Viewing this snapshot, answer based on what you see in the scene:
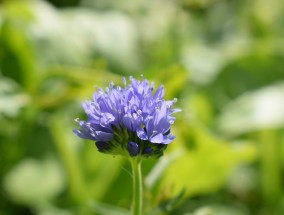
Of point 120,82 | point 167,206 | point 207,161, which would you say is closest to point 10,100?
point 120,82

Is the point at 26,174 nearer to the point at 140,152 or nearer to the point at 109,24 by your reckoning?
the point at 109,24

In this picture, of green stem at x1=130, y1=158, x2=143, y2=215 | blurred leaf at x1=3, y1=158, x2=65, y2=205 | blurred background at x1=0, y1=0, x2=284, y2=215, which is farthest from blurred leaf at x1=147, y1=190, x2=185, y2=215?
blurred leaf at x1=3, y1=158, x2=65, y2=205

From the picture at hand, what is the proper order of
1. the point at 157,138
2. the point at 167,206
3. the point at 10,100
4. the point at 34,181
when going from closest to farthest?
the point at 157,138 < the point at 167,206 < the point at 10,100 < the point at 34,181

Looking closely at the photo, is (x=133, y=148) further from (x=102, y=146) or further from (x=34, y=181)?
(x=34, y=181)

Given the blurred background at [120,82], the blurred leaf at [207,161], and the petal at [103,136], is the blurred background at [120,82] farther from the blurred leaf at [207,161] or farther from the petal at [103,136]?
the petal at [103,136]

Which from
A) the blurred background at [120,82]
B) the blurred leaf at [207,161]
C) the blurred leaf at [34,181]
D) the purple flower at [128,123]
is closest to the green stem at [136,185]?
the purple flower at [128,123]

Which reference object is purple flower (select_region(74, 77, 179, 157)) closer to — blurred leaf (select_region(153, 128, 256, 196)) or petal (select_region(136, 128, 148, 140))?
petal (select_region(136, 128, 148, 140))
